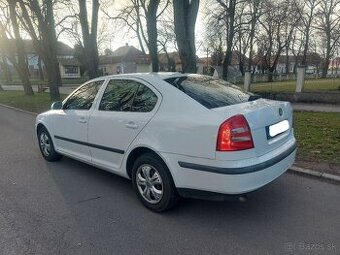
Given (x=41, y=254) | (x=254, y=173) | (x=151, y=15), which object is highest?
(x=151, y=15)

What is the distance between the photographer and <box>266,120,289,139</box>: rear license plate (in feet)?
11.3

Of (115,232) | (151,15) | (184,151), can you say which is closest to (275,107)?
(184,151)

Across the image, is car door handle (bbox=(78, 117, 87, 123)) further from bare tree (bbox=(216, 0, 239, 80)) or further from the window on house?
the window on house

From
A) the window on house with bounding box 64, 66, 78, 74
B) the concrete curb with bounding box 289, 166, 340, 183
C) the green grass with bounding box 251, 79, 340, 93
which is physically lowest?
the concrete curb with bounding box 289, 166, 340, 183

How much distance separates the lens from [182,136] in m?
3.33

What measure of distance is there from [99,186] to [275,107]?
268 cm

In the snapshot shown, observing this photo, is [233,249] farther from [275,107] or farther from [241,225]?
[275,107]

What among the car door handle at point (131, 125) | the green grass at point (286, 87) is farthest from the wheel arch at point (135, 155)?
the green grass at point (286, 87)

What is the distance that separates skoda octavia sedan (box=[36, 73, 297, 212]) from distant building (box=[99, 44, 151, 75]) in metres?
56.4

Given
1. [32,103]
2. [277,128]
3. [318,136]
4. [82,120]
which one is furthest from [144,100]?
[32,103]

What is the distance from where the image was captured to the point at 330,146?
601 cm

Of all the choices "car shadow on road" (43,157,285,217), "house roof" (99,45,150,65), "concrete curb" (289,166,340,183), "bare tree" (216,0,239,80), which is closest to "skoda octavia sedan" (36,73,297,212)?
"car shadow on road" (43,157,285,217)

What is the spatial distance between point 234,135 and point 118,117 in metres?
1.62

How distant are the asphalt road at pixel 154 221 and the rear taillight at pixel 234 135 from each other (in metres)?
0.90
